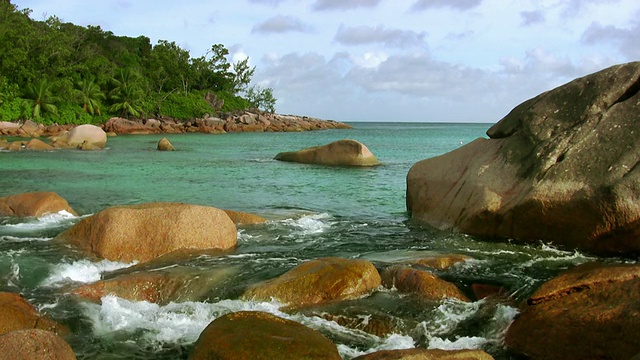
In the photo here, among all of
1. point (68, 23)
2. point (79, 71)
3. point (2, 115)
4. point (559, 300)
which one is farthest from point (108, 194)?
point (68, 23)

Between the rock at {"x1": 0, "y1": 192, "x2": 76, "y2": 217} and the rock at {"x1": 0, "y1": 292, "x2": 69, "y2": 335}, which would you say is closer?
the rock at {"x1": 0, "y1": 292, "x2": 69, "y2": 335}

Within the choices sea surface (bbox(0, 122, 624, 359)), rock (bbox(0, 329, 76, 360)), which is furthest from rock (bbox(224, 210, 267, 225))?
rock (bbox(0, 329, 76, 360))

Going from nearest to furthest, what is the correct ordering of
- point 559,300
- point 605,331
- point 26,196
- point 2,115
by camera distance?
point 605,331 < point 559,300 < point 26,196 < point 2,115

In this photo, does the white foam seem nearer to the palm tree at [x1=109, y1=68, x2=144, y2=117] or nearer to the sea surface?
the sea surface

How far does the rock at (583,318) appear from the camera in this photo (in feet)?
19.4

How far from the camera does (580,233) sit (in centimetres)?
1030

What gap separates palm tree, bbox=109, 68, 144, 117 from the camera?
70.4 m

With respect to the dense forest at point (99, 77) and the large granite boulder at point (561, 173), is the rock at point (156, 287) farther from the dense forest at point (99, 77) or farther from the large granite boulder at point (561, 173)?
the dense forest at point (99, 77)

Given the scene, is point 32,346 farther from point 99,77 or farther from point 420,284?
point 99,77

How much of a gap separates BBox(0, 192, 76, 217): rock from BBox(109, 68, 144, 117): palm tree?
193ft

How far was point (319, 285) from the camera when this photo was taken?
25.8ft

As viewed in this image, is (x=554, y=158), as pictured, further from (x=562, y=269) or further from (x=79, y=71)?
(x=79, y=71)

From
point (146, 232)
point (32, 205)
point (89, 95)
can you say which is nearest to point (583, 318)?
point (146, 232)

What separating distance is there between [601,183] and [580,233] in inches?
38.0
